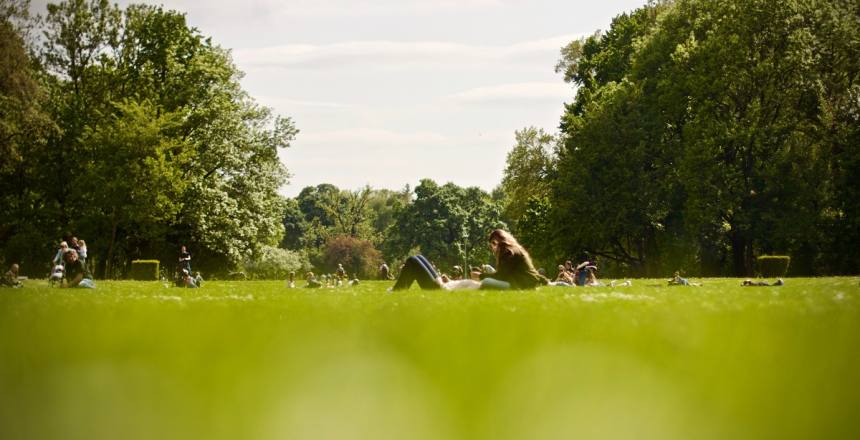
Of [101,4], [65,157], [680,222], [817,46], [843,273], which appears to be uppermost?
[101,4]

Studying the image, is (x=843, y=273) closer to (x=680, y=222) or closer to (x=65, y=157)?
A: (x=680, y=222)

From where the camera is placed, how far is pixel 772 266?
4412cm

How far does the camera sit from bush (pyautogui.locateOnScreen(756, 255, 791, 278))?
4391 cm

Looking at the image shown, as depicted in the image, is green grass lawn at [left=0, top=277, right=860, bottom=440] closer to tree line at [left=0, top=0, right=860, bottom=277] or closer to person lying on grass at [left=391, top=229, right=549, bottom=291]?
person lying on grass at [left=391, top=229, right=549, bottom=291]

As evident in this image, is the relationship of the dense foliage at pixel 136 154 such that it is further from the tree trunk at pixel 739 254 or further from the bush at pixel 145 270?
the tree trunk at pixel 739 254

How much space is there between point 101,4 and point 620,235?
144ft

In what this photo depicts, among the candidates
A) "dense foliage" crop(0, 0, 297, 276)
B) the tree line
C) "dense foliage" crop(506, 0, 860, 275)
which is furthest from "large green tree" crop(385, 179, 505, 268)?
"dense foliage" crop(506, 0, 860, 275)

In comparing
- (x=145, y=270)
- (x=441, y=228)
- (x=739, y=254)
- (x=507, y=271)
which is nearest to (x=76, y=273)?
(x=507, y=271)

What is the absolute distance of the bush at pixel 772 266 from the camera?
43.9 m

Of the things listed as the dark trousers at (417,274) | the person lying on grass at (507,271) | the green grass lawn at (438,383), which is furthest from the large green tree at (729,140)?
the green grass lawn at (438,383)

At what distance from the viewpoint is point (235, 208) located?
61.8 meters

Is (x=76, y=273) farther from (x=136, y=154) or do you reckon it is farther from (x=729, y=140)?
(x=729, y=140)

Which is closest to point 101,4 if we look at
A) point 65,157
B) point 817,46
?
point 65,157

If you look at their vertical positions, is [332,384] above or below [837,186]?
below
